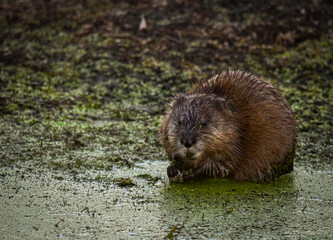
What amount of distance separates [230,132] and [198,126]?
0.26m

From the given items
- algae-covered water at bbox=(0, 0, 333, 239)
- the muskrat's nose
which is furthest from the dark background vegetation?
the muskrat's nose

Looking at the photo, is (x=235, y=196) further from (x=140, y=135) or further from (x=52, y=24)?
(x=52, y=24)

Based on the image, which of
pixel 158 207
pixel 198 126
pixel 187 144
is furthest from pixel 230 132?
pixel 158 207

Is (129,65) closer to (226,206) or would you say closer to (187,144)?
(187,144)

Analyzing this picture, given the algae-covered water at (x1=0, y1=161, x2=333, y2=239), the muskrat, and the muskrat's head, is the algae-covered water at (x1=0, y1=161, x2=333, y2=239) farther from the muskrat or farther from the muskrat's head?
the muskrat's head

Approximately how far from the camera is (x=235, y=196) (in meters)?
3.79

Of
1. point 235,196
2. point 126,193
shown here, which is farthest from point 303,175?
point 126,193

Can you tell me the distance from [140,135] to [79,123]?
656 mm

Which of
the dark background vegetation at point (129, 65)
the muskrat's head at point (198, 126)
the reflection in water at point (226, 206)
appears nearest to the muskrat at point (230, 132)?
the muskrat's head at point (198, 126)

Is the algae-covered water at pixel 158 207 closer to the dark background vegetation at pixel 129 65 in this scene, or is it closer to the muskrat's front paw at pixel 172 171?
the muskrat's front paw at pixel 172 171

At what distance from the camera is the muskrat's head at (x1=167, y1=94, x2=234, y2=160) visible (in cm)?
384

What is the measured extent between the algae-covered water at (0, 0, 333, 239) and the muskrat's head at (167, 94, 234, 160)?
0.30m

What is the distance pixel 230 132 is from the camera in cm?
399

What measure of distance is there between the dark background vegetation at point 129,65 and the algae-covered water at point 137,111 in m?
0.02
